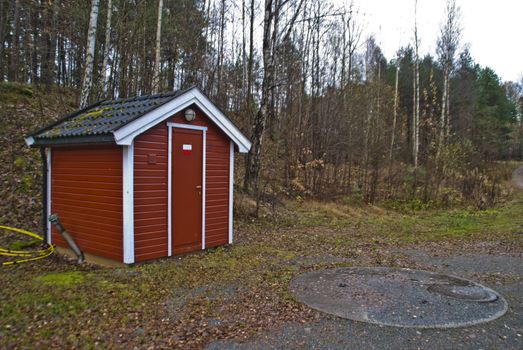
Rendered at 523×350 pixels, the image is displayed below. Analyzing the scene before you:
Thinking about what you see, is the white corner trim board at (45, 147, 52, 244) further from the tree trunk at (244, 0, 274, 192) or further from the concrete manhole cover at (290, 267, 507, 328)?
the tree trunk at (244, 0, 274, 192)

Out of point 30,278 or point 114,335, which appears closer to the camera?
point 114,335

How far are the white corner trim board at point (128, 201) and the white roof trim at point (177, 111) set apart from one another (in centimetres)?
25

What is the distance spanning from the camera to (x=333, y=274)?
19.9ft

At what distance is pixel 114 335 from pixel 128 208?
2.45 m

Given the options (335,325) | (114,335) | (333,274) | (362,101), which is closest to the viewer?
(114,335)

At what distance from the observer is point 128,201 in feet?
19.4

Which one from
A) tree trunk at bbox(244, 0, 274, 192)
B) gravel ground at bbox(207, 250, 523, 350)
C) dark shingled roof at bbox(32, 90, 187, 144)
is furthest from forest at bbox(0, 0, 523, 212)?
gravel ground at bbox(207, 250, 523, 350)

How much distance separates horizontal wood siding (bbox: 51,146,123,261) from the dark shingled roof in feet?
1.04

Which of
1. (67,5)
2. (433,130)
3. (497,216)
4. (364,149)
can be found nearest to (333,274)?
(497,216)

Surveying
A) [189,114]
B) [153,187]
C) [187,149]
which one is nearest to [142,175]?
[153,187]

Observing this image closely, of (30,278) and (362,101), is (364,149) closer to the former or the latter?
(362,101)

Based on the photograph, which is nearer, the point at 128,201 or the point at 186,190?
the point at 128,201

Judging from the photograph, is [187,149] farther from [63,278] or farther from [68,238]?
[63,278]

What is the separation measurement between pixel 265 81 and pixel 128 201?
7002 millimetres
